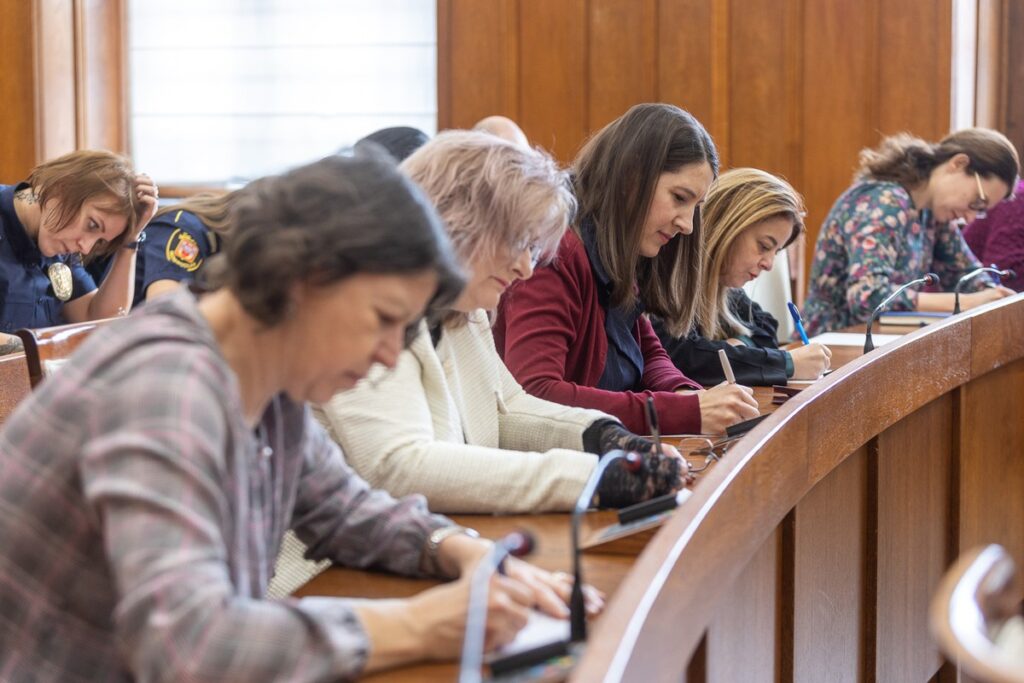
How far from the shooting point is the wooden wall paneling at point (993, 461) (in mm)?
3111

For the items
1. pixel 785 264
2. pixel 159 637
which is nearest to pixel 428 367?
pixel 159 637

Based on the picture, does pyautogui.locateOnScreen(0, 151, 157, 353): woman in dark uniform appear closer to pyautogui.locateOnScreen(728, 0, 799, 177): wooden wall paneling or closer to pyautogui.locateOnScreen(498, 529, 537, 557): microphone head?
pyautogui.locateOnScreen(498, 529, 537, 557): microphone head

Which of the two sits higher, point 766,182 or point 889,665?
point 766,182

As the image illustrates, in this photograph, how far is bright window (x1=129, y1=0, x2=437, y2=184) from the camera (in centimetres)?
647

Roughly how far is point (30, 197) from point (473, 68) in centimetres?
284

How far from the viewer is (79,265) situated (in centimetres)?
433

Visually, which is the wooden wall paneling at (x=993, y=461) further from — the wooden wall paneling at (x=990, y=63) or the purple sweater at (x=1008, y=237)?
the wooden wall paneling at (x=990, y=63)

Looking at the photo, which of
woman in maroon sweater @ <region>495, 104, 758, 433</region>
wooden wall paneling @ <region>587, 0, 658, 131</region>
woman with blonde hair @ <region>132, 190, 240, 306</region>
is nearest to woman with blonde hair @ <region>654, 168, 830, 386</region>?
woman in maroon sweater @ <region>495, 104, 758, 433</region>

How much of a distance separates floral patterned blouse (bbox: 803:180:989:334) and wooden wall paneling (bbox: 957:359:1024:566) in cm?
122

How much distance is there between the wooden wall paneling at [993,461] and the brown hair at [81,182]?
2361 mm

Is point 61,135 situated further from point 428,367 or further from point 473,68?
point 428,367

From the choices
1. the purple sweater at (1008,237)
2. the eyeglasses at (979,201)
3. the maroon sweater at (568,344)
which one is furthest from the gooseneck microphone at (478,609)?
the purple sweater at (1008,237)

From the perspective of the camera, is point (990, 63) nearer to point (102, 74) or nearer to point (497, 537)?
point (102, 74)

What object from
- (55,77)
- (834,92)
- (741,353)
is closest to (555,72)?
(834,92)
